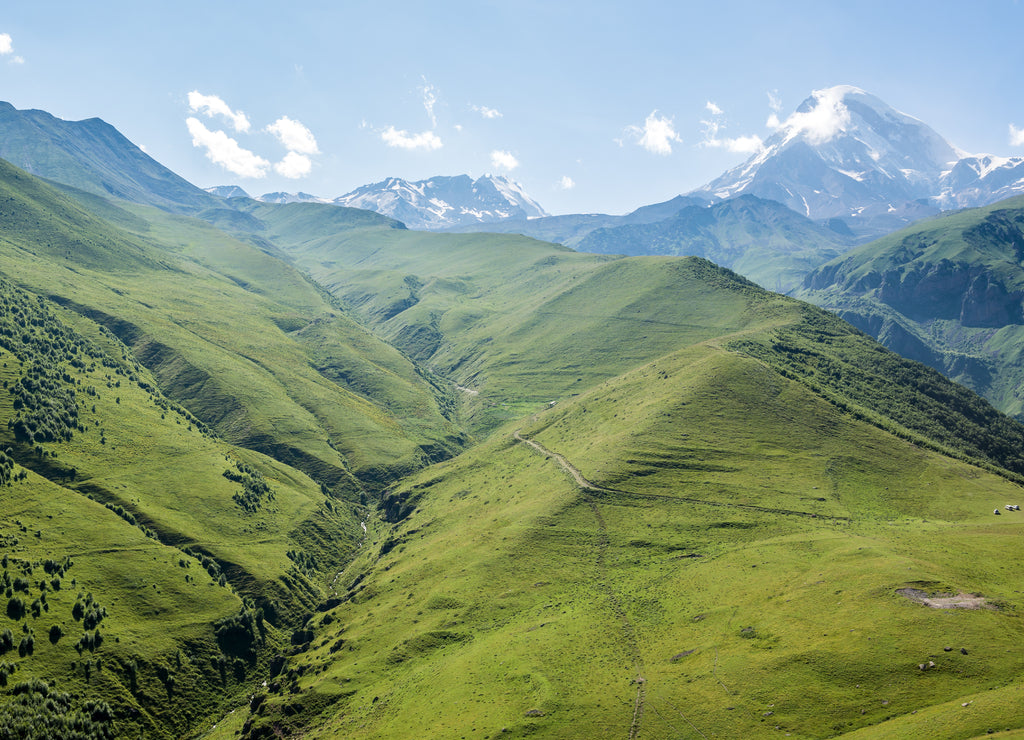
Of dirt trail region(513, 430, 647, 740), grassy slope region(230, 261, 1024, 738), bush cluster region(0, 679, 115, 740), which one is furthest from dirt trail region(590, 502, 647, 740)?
bush cluster region(0, 679, 115, 740)

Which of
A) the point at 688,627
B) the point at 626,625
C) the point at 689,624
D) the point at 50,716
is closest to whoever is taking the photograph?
the point at 50,716

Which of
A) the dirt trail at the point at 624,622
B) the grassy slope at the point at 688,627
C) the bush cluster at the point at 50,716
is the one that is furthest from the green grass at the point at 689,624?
the bush cluster at the point at 50,716

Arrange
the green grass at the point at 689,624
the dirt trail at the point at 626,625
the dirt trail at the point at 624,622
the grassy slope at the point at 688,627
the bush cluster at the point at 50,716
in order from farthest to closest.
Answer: the bush cluster at the point at 50,716 → the dirt trail at the point at 624,622 → the dirt trail at the point at 626,625 → the green grass at the point at 689,624 → the grassy slope at the point at 688,627

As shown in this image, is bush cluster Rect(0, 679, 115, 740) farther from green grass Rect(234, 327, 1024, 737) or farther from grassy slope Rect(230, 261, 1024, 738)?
grassy slope Rect(230, 261, 1024, 738)

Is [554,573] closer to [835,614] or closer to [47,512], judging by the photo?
[835,614]

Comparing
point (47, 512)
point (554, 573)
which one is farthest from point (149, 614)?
point (554, 573)

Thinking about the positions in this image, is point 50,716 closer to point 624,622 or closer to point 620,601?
point 624,622

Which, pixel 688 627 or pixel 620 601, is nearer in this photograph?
pixel 688 627

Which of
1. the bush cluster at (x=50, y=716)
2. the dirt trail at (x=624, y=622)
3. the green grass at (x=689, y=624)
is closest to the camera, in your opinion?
the green grass at (x=689, y=624)

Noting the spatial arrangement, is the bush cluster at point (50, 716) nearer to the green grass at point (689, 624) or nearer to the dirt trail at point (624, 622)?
the green grass at point (689, 624)

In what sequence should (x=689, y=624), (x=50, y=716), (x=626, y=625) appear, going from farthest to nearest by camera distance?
(x=626, y=625) < (x=689, y=624) < (x=50, y=716)

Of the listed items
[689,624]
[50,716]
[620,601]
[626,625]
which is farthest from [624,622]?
[50,716]
